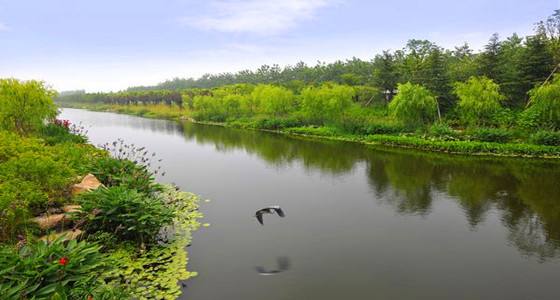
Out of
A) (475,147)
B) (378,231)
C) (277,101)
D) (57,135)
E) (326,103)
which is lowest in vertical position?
(378,231)

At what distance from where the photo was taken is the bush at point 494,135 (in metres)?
24.1

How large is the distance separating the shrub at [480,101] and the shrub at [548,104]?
2623 mm

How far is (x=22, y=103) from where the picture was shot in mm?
17125

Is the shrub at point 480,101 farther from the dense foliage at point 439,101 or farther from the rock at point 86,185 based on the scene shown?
the rock at point 86,185

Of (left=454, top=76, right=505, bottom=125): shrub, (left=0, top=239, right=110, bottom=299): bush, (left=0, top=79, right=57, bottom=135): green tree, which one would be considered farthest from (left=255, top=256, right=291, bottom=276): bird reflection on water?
(left=454, top=76, right=505, bottom=125): shrub

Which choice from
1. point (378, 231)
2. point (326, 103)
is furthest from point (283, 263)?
point (326, 103)

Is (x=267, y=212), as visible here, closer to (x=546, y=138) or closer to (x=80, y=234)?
(x=80, y=234)

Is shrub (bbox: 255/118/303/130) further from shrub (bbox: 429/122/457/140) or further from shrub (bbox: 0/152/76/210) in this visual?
shrub (bbox: 0/152/76/210)

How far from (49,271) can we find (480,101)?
2812 cm

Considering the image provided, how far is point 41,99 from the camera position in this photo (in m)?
17.5

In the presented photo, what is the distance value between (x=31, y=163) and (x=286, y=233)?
7.06 meters

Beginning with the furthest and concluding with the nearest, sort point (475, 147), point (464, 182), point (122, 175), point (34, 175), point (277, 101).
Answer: point (277, 101), point (475, 147), point (464, 182), point (122, 175), point (34, 175)

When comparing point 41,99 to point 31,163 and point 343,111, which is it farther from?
point 343,111

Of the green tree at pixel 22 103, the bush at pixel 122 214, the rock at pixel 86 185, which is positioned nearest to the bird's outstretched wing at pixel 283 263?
the bush at pixel 122 214
